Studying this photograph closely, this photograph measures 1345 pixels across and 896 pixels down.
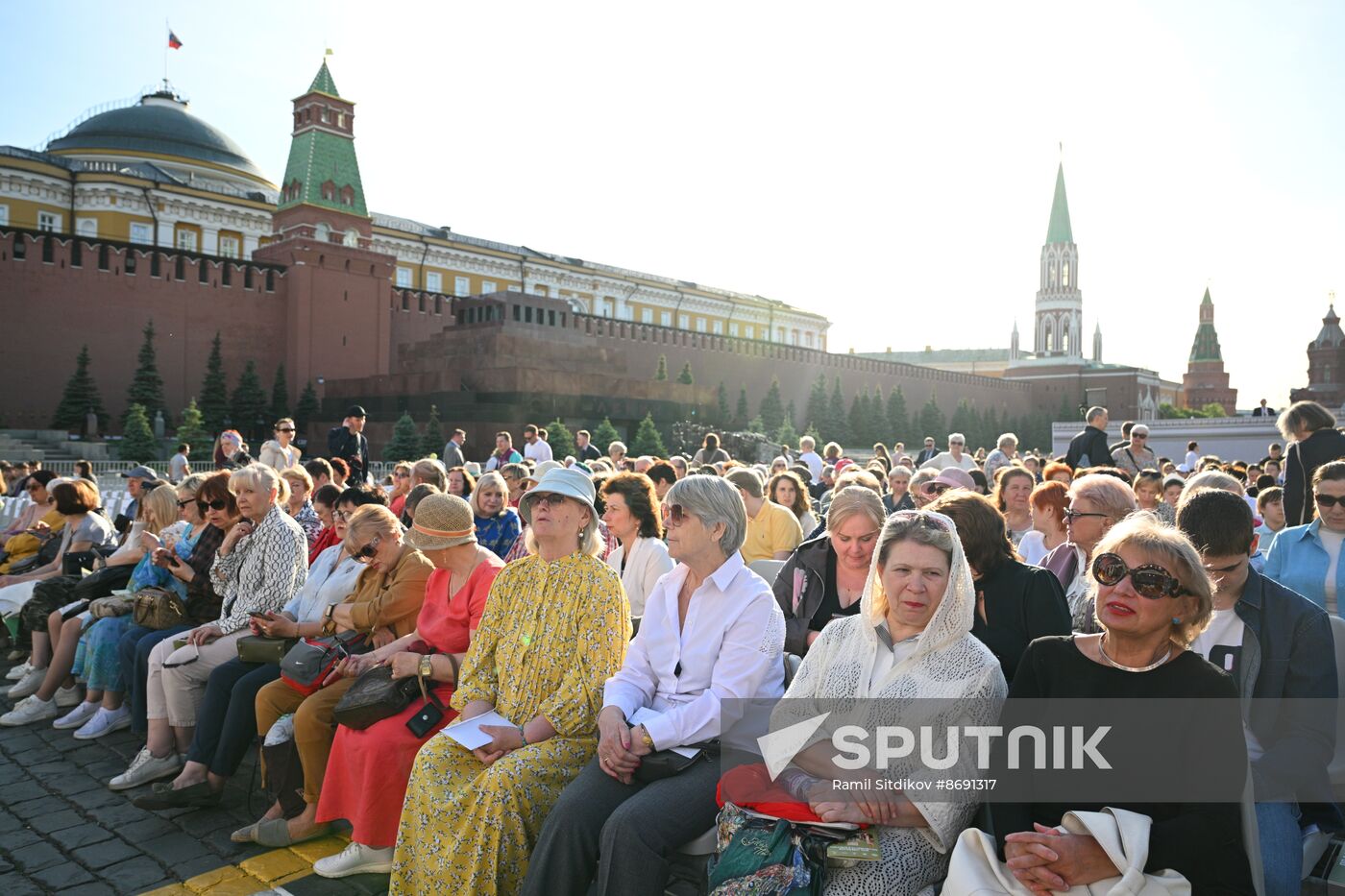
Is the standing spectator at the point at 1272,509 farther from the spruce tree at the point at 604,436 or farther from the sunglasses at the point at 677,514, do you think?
the spruce tree at the point at 604,436

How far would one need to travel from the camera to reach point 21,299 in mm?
26516

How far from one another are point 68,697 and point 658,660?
4.23 metres

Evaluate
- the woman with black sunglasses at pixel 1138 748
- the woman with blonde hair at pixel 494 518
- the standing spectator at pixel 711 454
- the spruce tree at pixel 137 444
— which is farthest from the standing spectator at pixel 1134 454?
the spruce tree at pixel 137 444

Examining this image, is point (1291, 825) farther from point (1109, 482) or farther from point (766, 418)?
point (766, 418)

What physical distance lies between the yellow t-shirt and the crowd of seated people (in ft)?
3.01

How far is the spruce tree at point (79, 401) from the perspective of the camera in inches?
1027

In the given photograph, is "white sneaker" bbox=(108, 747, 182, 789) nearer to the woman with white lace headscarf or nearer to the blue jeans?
the woman with white lace headscarf

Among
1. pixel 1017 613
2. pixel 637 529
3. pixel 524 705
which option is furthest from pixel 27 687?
pixel 1017 613

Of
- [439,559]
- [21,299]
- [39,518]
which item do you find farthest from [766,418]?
[439,559]

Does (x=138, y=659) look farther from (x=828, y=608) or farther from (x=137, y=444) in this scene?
(x=137, y=444)

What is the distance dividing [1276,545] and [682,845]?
3.04 metres

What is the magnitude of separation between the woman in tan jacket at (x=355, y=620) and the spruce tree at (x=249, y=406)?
2706 centimetres

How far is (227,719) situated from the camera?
3.97 m

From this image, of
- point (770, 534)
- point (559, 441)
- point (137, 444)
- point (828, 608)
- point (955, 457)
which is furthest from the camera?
point (137, 444)
